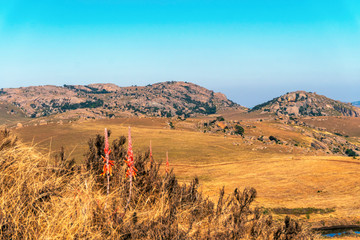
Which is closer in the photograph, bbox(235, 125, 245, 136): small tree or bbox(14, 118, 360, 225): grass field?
bbox(14, 118, 360, 225): grass field

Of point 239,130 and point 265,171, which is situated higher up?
point 239,130

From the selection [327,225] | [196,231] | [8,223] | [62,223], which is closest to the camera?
[8,223]

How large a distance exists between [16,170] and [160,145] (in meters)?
83.4

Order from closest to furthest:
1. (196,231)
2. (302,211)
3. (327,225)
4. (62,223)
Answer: (62,223)
(196,231)
(327,225)
(302,211)

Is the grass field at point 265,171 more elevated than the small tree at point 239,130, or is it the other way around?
the small tree at point 239,130

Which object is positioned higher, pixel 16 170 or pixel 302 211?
pixel 16 170

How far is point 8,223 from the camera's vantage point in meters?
4.86

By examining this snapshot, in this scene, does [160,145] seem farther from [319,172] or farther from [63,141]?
[319,172]

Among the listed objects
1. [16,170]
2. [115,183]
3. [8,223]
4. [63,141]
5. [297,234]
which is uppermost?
[16,170]

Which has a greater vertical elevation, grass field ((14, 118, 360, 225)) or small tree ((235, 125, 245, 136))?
small tree ((235, 125, 245, 136))

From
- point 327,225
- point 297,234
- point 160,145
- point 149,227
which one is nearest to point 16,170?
point 149,227

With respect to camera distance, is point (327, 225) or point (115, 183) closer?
point (115, 183)

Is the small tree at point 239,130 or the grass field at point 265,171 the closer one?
the grass field at point 265,171

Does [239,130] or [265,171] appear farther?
[239,130]
